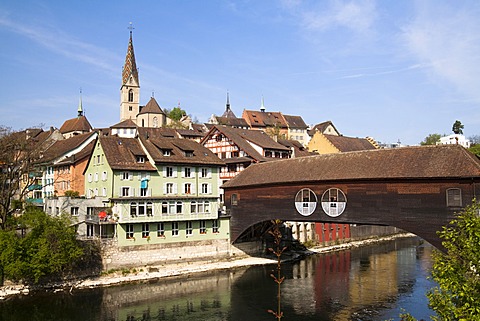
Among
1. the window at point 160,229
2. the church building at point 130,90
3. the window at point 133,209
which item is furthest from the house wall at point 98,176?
the church building at point 130,90

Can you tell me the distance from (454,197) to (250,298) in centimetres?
1209

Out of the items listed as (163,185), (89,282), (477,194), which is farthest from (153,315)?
(477,194)

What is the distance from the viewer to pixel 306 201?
27.4 meters

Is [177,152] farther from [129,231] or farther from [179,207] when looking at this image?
[129,231]

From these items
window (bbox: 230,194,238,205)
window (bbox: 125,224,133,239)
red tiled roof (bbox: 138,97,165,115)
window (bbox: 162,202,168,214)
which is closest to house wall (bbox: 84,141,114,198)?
window (bbox: 125,224,133,239)

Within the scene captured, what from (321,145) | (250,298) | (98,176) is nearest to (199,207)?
(98,176)

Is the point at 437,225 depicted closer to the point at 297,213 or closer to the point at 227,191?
the point at 297,213

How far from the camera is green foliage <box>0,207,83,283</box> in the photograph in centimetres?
2525

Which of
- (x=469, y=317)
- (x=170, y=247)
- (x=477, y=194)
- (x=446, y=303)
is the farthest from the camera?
(x=170, y=247)

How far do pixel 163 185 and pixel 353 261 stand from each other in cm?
1658

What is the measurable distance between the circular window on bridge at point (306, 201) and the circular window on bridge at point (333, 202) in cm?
79

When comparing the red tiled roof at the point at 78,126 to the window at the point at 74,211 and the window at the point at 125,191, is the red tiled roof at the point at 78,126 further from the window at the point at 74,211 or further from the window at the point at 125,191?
the window at the point at 125,191

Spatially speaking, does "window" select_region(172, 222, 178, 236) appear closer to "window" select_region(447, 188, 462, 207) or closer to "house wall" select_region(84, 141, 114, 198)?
"house wall" select_region(84, 141, 114, 198)

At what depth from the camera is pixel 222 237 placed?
115 feet
